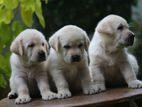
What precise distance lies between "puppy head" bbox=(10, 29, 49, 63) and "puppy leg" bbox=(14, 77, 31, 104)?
14cm

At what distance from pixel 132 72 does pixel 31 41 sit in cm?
54

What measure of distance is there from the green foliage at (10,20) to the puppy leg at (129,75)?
0.48m

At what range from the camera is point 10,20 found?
273 cm

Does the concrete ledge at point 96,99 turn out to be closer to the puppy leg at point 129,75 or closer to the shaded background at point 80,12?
the puppy leg at point 129,75

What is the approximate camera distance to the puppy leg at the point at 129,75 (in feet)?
8.16

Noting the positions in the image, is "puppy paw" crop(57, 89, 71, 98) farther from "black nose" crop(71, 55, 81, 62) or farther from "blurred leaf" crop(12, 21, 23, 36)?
"blurred leaf" crop(12, 21, 23, 36)

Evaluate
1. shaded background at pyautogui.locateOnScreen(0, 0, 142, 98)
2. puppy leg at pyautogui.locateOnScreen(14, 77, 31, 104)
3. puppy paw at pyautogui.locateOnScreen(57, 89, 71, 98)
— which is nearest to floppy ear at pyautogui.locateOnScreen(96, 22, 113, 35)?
puppy paw at pyautogui.locateOnScreen(57, 89, 71, 98)

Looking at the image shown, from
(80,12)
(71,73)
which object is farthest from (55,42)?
(80,12)

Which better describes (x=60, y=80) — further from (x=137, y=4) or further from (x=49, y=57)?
(x=137, y=4)

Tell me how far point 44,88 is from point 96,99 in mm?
302

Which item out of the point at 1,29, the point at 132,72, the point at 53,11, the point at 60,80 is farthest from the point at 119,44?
the point at 53,11

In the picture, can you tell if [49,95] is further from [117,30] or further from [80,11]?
[80,11]

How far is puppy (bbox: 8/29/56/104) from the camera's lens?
2393 mm

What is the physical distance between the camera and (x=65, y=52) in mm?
2373
